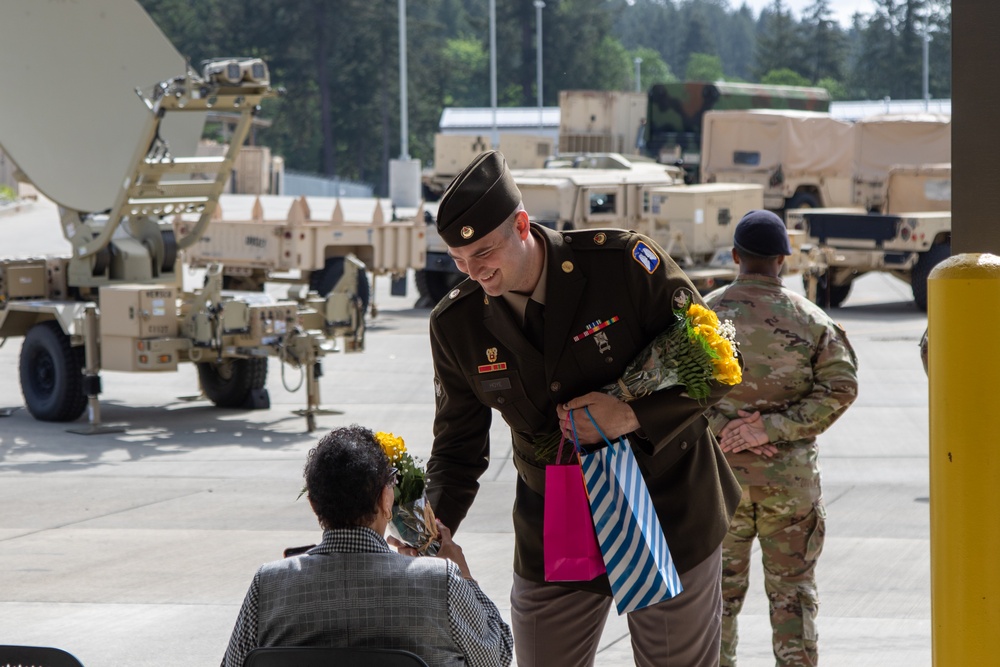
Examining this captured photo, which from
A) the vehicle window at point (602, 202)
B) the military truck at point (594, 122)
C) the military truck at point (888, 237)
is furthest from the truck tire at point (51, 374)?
the military truck at point (594, 122)

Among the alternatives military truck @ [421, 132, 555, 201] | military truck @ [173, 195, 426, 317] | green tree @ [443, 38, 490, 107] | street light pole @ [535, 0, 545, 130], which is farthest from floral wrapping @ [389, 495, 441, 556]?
green tree @ [443, 38, 490, 107]

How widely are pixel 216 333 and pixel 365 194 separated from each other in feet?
193

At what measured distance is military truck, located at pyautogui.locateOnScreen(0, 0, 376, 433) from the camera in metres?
11.6

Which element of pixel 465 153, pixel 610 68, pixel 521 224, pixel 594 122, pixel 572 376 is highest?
pixel 610 68

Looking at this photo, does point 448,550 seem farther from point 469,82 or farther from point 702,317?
point 469,82

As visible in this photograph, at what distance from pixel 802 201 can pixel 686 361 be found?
81.4 ft

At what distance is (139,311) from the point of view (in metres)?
11.4

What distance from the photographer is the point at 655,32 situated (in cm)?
16912

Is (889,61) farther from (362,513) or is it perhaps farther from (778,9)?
(362,513)

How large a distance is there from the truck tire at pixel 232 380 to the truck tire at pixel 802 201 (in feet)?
54.9

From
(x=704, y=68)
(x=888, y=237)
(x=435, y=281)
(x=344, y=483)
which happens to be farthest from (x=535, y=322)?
(x=704, y=68)

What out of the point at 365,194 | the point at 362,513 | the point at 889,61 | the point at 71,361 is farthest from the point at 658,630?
the point at 889,61

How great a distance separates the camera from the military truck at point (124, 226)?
11609 mm

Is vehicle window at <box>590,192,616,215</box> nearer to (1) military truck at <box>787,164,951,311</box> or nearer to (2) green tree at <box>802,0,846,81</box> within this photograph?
(1) military truck at <box>787,164,951,311</box>
